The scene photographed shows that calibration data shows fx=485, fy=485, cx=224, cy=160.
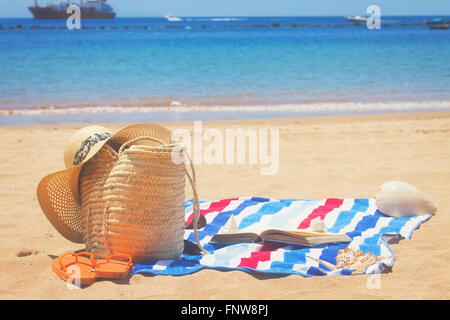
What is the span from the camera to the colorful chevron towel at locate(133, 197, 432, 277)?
9.46 ft

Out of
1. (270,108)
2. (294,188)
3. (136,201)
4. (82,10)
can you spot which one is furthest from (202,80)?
(82,10)

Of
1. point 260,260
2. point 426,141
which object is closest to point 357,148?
point 426,141

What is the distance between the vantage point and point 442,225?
146 inches

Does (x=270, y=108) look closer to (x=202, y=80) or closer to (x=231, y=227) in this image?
(x=202, y=80)

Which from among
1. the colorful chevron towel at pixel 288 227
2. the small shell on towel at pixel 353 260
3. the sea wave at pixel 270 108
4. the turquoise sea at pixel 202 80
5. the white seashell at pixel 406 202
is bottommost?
the colorful chevron towel at pixel 288 227

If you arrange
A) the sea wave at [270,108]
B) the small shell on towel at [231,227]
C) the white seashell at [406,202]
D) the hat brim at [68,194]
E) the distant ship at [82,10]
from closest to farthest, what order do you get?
1. the hat brim at [68,194]
2. the small shell on towel at [231,227]
3. the white seashell at [406,202]
4. the sea wave at [270,108]
5. the distant ship at [82,10]

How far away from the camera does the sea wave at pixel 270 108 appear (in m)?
10.9

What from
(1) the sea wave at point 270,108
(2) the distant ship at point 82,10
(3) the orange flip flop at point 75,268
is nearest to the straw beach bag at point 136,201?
(3) the orange flip flop at point 75,268

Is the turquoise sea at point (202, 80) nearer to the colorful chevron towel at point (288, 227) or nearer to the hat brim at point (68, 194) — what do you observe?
the colorful chevron towel at point (288, 227)

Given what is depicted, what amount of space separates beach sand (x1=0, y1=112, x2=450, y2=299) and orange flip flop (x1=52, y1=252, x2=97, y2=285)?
52 mm

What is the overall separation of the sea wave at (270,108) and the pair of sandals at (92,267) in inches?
329

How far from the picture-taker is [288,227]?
375 cm
